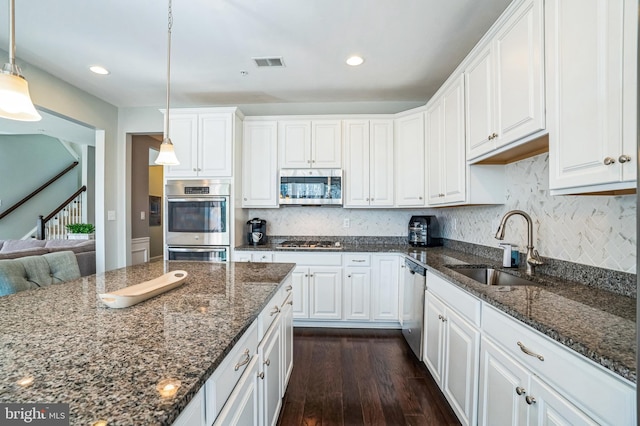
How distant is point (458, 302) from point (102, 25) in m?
3.17

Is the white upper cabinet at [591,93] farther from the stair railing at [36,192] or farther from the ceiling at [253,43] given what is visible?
the stair railing at [36,192]

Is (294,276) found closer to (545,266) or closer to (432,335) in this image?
(432,335)

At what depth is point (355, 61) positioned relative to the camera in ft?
8.98

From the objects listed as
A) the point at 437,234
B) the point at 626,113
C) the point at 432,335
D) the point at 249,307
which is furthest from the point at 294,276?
the point at 626,113

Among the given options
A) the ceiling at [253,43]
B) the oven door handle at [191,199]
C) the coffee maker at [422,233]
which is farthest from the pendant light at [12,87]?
the coffee maker at [422,233]

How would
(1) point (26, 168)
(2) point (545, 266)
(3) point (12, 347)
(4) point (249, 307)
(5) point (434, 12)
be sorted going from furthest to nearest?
(1) point (26, 168), (5) point (434, 12), (2) point (545, 266), (4) point (249, 307), (3) point (12, 347)

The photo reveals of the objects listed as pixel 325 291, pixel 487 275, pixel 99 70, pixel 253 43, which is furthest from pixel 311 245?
pixel 99 70

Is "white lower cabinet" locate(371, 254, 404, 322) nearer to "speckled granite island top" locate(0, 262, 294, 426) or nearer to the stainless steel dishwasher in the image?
the stainless steel dishwasher

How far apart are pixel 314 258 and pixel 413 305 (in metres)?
1.10

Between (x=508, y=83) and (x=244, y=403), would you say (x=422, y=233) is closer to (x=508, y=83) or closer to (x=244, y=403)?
(x=508, y=83)

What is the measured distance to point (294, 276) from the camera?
3.21 m

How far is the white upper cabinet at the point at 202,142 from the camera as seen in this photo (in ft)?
10.9

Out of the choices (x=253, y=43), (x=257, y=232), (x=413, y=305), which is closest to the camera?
(x=253, y=43)

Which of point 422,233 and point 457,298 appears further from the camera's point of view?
point 422,233
